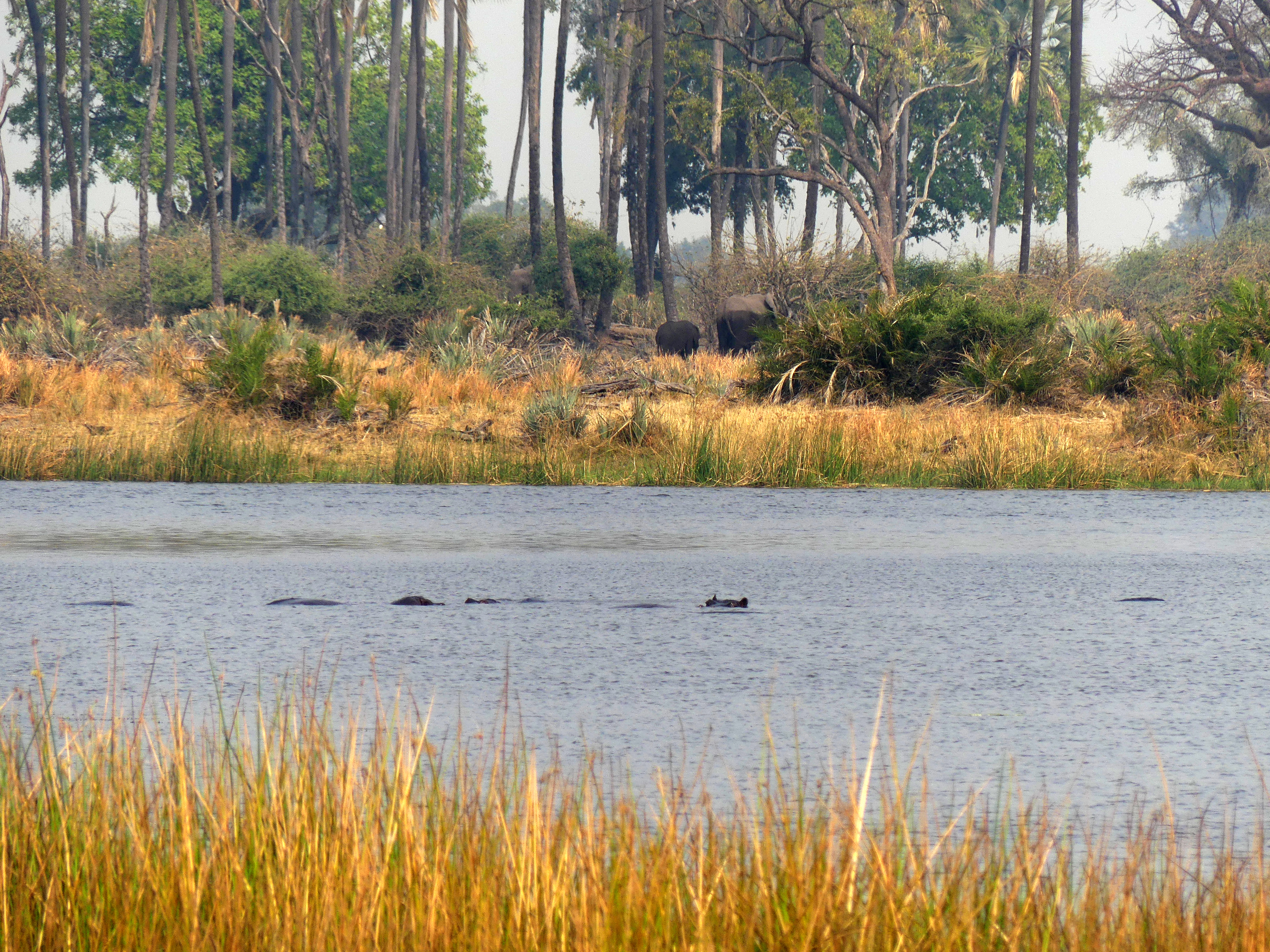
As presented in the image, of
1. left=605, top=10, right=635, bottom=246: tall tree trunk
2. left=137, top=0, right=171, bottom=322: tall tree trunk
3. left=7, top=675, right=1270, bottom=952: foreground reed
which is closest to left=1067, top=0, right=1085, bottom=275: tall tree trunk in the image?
left=605, top=10, right=635, bottom=246: tall tree trunk

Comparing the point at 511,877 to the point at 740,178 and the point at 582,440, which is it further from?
the point at 740,178

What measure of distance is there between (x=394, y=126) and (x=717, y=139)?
1324cm

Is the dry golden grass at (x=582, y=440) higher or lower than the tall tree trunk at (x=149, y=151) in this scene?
lower

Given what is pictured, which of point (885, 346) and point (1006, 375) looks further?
point (885, 346)

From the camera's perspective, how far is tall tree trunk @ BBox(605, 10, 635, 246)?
42969mm

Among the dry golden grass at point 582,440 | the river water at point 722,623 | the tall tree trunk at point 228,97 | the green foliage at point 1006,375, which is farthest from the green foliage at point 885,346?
the tall tree trunk at point 228,97

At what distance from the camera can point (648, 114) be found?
45.9 meters

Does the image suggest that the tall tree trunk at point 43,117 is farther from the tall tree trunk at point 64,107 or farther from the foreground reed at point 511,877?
the foreground reed at point 511,877

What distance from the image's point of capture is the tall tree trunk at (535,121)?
40.9m

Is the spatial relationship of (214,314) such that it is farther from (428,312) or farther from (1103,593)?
(1103,593)

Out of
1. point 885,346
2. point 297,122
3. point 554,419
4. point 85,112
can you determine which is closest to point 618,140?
point 297,122

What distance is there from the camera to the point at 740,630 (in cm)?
708

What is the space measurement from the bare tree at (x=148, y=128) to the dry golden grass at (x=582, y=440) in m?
15.5

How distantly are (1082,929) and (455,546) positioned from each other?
7.39 meters
